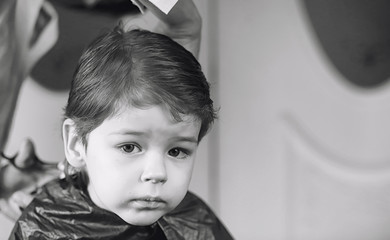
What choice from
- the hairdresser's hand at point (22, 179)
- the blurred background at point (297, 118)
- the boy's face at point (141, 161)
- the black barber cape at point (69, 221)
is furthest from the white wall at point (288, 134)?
the boy's face at point (141, 161)

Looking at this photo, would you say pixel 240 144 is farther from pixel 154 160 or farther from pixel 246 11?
pixel 154 160

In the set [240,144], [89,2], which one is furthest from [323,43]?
[89,2]

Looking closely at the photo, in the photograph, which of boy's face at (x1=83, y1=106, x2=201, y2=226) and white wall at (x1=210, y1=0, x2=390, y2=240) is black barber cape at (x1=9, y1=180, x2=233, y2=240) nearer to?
boy's face at (x1=83, y1=106, x2=201, y2=226)

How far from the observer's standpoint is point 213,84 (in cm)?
223

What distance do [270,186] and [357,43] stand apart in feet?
2.05

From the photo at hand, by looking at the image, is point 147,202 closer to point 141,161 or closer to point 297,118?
point 141,161

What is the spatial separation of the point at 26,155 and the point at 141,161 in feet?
2.38

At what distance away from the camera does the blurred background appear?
7.48ft

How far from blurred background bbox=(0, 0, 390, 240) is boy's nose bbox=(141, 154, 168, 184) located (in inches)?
40.4

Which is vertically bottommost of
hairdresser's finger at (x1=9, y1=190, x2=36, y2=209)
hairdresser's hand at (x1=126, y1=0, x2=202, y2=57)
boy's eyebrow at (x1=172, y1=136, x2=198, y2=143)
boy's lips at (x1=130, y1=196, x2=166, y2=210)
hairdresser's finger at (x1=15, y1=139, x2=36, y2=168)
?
hairdresser's finger at (x1=9, y1=190, x2=36, y2=209)

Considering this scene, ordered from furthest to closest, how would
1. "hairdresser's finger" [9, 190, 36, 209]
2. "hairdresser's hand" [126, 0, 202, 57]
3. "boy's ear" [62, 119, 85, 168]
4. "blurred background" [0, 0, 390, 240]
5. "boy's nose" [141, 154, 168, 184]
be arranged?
"blurred background" [0, 0, 390, 240]
"hairdresser's finger" [9, 190, 36, 209]
"hairdresser's hand" [126, 0, 202, 57]
"boy's ear" [62, 119, 85, 168]
"boy's nose" [141, 154, 168, 184]

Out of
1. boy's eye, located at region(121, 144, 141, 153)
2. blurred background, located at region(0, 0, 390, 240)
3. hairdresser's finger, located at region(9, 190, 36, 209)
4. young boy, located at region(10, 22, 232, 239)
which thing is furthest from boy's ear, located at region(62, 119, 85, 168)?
blurred background, located at region(0, 0, 390, 240)

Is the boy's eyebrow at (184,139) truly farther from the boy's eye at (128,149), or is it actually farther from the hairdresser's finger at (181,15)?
the hairdresser's finger at (181,15)

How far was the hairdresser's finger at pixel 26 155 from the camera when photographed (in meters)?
1.80
